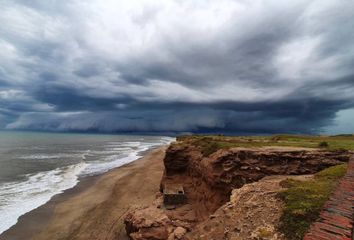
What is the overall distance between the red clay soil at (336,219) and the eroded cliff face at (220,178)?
7.42 m

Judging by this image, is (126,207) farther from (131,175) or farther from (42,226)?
(131,175)

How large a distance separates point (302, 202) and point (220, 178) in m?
10.4

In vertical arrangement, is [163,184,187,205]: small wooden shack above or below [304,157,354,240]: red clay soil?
below

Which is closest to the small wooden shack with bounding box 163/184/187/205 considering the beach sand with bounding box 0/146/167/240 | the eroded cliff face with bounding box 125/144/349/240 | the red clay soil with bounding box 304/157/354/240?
the eroded cliff face with bounding box 125/144/349/240

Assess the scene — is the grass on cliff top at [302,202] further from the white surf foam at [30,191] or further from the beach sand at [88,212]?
the white surf foam at [30,191]

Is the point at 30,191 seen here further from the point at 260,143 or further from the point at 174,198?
the point at 260,143

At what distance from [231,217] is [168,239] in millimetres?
8991

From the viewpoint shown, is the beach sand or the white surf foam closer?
the beach sand

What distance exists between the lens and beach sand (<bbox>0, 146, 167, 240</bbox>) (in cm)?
2009

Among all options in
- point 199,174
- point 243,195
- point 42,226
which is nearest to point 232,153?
point 199,174

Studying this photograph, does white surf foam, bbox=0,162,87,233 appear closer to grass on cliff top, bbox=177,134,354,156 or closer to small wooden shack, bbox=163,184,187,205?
small wooden shack, bbox=163,184,187,205

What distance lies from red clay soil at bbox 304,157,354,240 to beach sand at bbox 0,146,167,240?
15789mm

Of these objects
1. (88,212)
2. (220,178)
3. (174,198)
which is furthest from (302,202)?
(88,212)

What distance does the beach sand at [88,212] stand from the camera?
65.9 ft
